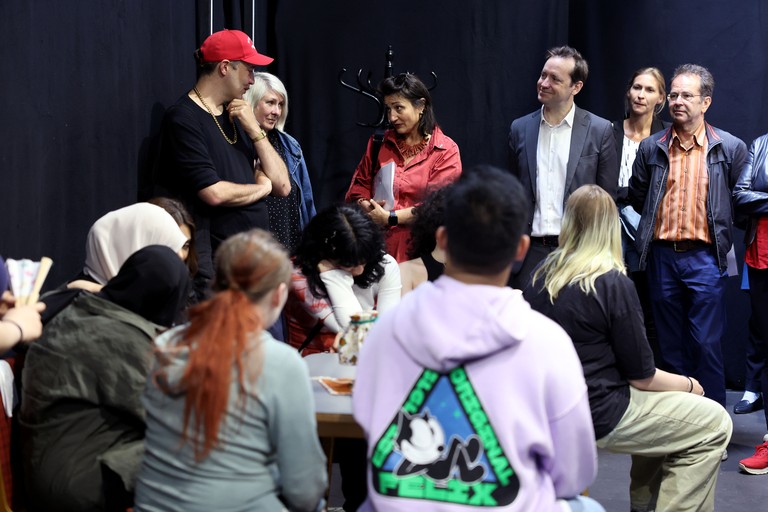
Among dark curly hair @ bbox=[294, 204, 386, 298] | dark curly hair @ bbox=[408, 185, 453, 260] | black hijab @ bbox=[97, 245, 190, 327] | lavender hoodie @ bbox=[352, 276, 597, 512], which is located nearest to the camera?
lavender hoodie @ bbox=[352, 276, 597, 512]

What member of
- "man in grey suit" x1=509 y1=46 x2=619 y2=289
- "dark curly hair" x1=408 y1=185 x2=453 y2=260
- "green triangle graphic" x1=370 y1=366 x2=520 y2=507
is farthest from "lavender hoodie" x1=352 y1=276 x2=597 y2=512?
"man in grey suit" x1=509 y1=46 x2=619 y2=289

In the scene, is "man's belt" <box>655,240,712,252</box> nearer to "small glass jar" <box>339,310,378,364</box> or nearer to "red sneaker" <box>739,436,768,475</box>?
"red sneaker" <box>739,436,768,475</box>

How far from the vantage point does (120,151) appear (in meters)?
3.86

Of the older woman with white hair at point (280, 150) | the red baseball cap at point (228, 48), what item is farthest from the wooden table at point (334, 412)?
the older woman with white hair at point (280, 150)

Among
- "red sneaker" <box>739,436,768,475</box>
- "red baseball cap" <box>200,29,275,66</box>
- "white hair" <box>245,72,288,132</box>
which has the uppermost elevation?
"red baseball cap" <box>200,29,275,66</box>

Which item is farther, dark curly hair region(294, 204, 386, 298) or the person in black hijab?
dark curly hair region(294, 204, 386, 298)

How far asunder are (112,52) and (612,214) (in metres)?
1.95

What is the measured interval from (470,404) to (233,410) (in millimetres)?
455

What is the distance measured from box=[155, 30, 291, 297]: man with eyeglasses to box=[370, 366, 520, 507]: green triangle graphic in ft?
6.70

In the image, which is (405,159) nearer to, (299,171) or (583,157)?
(299,171)

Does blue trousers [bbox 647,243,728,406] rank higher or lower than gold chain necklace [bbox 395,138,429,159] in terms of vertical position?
lower

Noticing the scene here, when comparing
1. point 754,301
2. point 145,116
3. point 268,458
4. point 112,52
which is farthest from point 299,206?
point 268,458

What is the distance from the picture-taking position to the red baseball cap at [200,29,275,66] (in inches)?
162

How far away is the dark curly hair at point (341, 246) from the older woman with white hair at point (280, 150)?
1226mm
